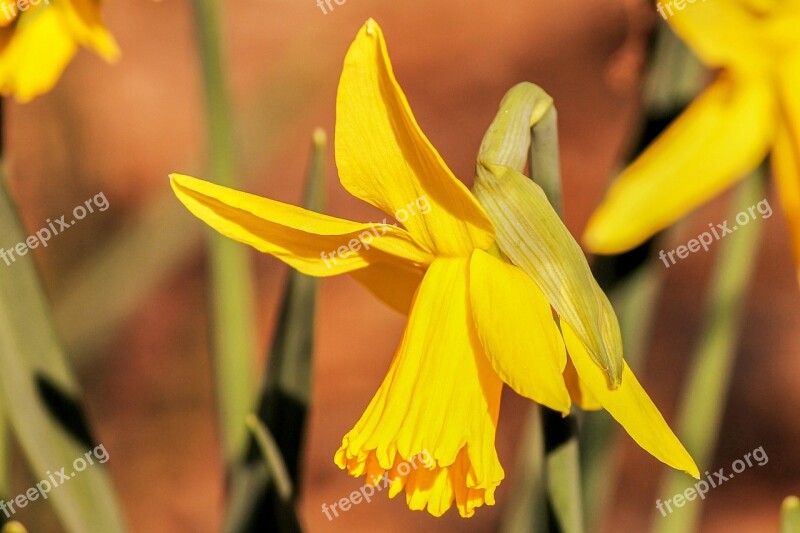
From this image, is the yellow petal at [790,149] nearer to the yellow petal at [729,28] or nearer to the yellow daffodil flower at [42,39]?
the yellow petal at [729,28]

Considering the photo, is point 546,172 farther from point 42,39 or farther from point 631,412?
point 42,39

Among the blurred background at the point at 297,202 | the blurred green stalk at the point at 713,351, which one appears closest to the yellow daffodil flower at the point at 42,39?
the blurred green stalk at the point at 713,351

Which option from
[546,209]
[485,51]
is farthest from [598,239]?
[485,51]

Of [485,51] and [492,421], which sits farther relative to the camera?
[485,51]

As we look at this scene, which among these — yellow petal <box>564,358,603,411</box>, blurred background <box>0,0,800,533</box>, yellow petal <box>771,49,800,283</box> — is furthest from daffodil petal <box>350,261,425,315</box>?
blurred background <box>0,0,800,533</box>

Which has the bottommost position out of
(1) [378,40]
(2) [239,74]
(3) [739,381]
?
(3) [739,381]

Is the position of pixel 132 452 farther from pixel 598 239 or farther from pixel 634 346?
pixel 598 239

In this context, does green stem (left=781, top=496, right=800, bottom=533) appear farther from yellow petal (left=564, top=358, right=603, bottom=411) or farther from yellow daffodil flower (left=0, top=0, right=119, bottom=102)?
yellow daffodil flower (left=0, top=0, right=119, bottom=102)
